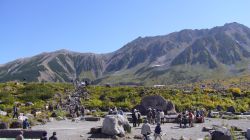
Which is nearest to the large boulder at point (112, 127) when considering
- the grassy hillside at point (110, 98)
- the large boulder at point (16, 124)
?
the large boulder at point (16, 124)

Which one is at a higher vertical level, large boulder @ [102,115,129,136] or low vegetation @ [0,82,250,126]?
low vegetation @ [0,82,250,126]

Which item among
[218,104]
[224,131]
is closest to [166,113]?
[218,104]

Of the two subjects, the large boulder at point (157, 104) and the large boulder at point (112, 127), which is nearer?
the large boulder at point (112, 127)

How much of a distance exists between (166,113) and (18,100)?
107 ft

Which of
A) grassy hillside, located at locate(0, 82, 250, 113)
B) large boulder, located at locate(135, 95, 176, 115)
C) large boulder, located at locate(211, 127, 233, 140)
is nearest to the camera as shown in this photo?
large boulder, located at locate(211, 127, 233, 140)

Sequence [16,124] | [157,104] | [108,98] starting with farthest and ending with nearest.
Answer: [108,98]
[157,104]
[16,124]

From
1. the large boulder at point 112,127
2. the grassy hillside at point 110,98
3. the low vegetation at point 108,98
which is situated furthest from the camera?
the grassy hillside at point 110,98

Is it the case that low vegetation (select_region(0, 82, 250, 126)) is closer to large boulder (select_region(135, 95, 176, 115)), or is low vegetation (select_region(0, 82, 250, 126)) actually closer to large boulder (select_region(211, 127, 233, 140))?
large boulder (select_region(135, 95, 176, 115))

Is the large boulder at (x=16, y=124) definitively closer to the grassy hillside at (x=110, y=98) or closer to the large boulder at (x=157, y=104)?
the large boulder at (x=157, y=104)

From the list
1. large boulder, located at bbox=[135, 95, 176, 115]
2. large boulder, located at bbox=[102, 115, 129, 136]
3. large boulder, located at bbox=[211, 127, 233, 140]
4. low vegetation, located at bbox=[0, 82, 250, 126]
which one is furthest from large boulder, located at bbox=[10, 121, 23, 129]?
large boulder, located at bbox=[135, 95, 176, 115]

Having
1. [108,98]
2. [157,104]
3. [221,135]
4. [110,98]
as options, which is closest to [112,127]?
[221,135]

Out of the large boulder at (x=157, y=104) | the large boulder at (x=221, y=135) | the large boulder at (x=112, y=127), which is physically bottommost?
the large boulder at (x=221, y=135)

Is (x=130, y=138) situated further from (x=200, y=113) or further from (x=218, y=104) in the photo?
(x=218, y=104)

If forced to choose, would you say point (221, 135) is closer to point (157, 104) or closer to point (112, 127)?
point (112, 127)
